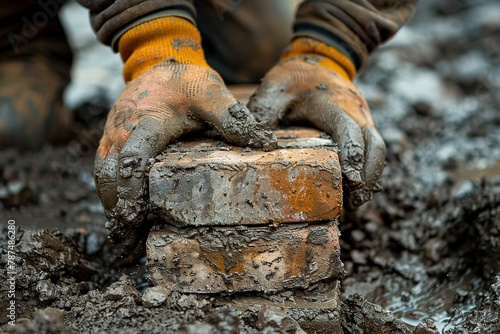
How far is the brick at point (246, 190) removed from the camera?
5.38 feet

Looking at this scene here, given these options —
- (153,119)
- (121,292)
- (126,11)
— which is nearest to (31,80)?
(126,11)

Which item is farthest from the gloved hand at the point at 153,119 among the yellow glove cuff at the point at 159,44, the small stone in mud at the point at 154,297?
the small stone in mud at the point at 154,297

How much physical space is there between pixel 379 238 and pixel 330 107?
667 millimetres

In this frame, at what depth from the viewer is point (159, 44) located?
2.10m

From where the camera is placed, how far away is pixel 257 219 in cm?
164

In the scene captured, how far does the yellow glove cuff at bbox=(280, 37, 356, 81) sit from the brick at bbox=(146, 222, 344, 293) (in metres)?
0.87

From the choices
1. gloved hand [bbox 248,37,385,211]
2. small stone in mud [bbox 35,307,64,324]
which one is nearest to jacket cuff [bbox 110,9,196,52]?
gloved hand [bbox 248,37,385,211]

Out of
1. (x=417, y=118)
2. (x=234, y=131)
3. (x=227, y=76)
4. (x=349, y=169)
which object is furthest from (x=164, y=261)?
(x=417, y=118)

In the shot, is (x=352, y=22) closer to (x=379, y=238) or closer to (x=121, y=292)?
(x=379, y=238)

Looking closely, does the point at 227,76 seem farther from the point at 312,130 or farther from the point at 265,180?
the point at 265,180

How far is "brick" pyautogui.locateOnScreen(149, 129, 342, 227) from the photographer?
1639 millimetres

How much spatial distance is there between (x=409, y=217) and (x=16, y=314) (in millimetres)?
1612

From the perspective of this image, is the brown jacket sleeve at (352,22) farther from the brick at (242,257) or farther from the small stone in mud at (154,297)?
the small stone in mud at (154,297)

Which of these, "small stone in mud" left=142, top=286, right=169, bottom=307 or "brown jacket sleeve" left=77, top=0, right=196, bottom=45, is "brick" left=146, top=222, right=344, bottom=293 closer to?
"small stone in mud" left=142, top=286, right=169, bottom=307
